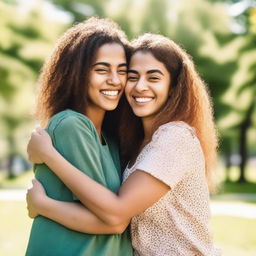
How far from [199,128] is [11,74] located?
1832 cm

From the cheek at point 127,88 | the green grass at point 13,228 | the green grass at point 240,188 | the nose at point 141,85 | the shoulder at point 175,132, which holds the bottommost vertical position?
the green grass at point 240,188

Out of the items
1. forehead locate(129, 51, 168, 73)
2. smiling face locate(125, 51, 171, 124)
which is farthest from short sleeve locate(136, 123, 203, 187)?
forehead locate(129, 51, 168, 73)

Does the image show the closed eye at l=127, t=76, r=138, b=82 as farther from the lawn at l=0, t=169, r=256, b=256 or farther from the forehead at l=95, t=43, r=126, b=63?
the lawn at l=0, t=169, r=256, b=256

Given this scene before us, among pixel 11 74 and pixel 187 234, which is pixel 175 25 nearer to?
pixel 11 74

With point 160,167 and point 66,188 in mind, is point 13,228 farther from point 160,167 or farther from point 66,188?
point 160,167

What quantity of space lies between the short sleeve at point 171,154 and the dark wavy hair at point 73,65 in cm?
55

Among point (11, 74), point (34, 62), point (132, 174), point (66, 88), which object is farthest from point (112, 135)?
point (34, 62)

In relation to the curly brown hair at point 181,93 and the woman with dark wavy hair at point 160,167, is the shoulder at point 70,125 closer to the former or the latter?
the woman with dark wavy hair at point 160,167

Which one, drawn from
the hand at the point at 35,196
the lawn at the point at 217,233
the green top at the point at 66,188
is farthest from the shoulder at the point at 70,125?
the lawn at the point at 217,233

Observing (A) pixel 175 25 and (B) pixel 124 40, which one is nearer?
(B) pixel 124 40

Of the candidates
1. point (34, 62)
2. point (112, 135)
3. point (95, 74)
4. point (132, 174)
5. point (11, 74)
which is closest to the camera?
point (132, 174)

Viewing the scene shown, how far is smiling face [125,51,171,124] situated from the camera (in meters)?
3.33

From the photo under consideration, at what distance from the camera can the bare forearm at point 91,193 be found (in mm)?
2795

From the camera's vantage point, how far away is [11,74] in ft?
68.6
